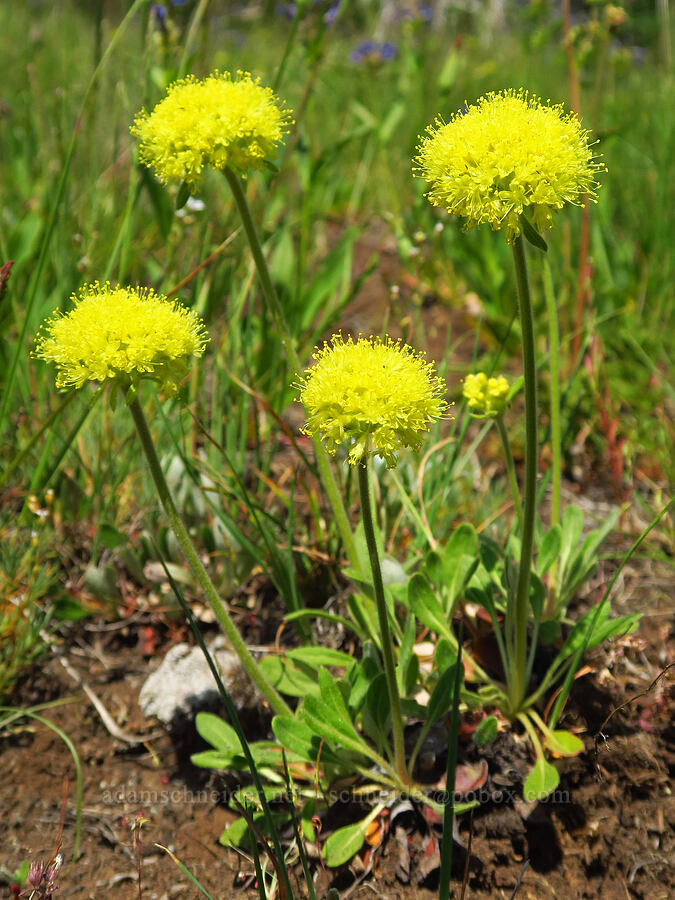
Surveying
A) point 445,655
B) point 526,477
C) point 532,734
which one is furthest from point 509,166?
point 532,734

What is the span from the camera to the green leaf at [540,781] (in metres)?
1.64

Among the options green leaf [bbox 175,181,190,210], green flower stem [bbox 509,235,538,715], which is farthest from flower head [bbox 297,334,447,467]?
green leaf [bbox 175,181,190,210]

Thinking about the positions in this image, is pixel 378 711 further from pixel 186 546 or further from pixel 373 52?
pixel 373 52

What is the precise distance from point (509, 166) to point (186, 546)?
957mm

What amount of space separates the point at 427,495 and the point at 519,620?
0.67 m

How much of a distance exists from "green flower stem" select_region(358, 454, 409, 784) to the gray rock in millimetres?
522

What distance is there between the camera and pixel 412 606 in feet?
5.95

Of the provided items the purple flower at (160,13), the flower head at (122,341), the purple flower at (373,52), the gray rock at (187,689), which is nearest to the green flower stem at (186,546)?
the flower head at (122,341)

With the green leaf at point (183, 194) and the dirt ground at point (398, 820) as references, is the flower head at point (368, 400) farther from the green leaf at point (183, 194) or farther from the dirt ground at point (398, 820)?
the dirt ground at point (398, 820)

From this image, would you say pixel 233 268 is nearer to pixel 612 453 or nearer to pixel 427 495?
pixel 427 495

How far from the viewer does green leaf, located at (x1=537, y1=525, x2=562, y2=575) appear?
1.94 meters

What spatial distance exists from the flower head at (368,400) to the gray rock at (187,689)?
1005 millimetres

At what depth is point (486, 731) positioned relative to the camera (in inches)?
66.3

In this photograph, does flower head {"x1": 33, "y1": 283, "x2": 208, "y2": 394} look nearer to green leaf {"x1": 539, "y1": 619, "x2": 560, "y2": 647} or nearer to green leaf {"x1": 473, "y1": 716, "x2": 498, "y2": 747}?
green leaf {"x1": 473, "y1": 716, "x2": 498, "y2": 747}
